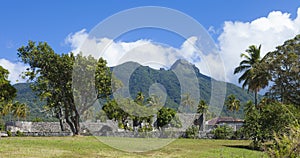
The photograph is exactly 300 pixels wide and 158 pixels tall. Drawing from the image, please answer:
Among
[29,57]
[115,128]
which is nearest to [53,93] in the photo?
[29,57]

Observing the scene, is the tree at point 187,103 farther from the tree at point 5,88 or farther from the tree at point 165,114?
the tree at point 5,88

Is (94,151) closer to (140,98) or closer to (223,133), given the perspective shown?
(140,98)

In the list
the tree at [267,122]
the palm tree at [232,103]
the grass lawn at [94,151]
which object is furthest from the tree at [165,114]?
the palm tree at [232,103]

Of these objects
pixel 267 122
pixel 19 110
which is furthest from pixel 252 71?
pixel 19 110

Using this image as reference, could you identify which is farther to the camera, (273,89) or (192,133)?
(192,133)

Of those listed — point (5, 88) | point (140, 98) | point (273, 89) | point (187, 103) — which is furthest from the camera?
point (273, 89)

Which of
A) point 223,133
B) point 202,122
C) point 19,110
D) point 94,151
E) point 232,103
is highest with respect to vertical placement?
point 232,103

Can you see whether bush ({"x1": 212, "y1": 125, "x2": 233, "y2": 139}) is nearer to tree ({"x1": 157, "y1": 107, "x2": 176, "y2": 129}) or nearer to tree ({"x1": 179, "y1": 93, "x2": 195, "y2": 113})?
tree ({"x1": 157, "y1": 107, "x2": 176, "y2": 129})

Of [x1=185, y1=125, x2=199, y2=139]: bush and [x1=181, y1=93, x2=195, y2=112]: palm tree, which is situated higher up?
[x1=181, y1=93, x2=195, y2=112]: palm tree

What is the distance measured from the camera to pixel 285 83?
32125 mm

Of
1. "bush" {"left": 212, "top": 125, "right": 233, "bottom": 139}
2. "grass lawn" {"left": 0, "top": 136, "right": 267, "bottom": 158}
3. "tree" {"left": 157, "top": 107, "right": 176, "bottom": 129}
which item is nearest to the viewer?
"grass lawn" {"left": 0, "top": 136, "right": 267, "bottom": 158}

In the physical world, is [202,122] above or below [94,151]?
above

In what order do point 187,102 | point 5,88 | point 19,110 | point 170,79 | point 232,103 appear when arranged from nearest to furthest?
1. point 187,102
2. point 170,79
3. point 5,88
4. point 19,110
5. point 232,103

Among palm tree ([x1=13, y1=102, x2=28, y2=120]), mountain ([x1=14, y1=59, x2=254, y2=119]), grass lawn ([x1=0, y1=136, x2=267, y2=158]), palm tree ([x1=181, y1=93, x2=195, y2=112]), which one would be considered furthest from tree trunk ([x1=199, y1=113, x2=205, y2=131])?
palm tree ([x1=13, y1=102, x2=28, y2=120])
